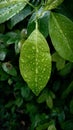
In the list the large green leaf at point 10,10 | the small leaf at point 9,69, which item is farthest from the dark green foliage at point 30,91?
the large green leaf at point 10,10

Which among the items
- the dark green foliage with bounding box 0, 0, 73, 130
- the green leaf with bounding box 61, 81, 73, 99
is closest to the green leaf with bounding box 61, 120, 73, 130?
the dark green foliage with bounding box 0, 0, 73, 130

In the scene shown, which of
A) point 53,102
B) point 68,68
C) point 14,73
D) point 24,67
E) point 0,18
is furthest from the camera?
point 53,102

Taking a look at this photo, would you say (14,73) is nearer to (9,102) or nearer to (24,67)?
(9,102)

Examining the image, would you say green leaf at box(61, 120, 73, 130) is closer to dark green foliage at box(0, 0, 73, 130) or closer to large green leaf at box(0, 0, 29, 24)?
dark green foliage at box(0, 0, 73, 130)

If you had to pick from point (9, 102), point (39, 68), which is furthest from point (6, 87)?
point (39, 68)

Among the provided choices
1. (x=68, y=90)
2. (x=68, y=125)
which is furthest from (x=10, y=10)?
(x=68, y=125)

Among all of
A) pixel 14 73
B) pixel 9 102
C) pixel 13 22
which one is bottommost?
pixel 9 102
